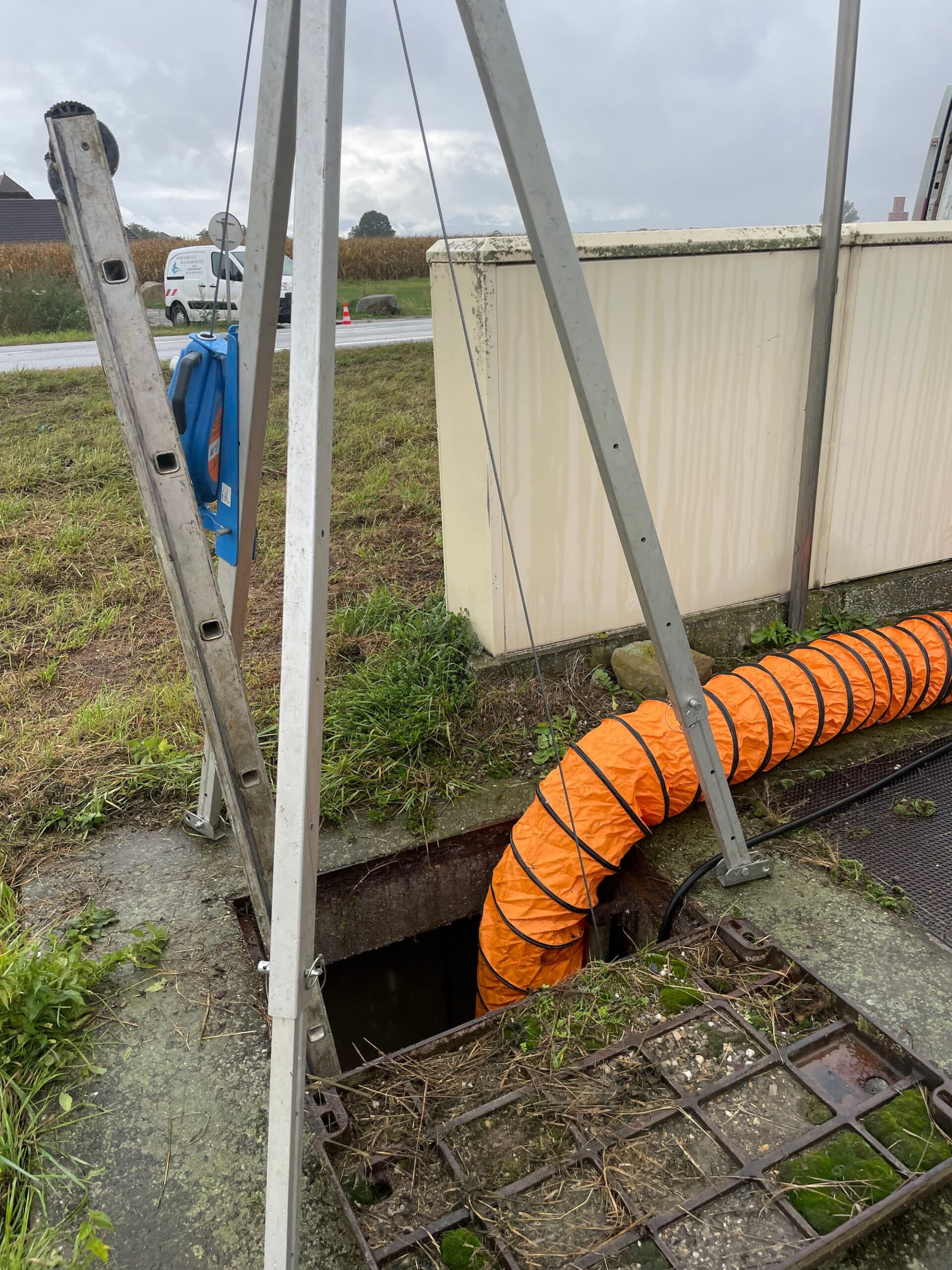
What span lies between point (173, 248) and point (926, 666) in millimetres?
23731

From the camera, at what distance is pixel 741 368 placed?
11.2 ft

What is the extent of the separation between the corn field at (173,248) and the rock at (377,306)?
6.10ft

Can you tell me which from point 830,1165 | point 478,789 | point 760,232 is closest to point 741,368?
point 760,232

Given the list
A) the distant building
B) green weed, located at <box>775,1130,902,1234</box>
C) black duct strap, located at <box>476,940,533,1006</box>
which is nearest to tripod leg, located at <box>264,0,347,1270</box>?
green weed, located at <box>775,1130,902,1234</box>

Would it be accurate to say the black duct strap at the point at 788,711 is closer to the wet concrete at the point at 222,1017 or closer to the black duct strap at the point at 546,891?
the wet concrete at the point at 222,1017

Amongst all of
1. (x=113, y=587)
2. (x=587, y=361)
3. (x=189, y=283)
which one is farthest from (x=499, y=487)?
(x=189, y=283)

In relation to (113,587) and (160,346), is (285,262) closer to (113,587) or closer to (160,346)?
(113,587)

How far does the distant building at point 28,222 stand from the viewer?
29391 mm

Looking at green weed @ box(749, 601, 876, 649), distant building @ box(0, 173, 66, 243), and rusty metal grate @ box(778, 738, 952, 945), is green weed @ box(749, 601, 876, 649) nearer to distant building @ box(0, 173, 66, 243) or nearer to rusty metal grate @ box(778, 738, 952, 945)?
rusty metal grate @ box(778, 738, 952, 945)

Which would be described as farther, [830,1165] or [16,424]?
[16,424]

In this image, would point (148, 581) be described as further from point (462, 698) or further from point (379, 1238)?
point (379, 1238)

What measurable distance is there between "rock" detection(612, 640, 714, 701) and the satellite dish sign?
2116 mm

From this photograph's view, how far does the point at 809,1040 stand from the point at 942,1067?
284 mm

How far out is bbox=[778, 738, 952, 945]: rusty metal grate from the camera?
8.08 ft
